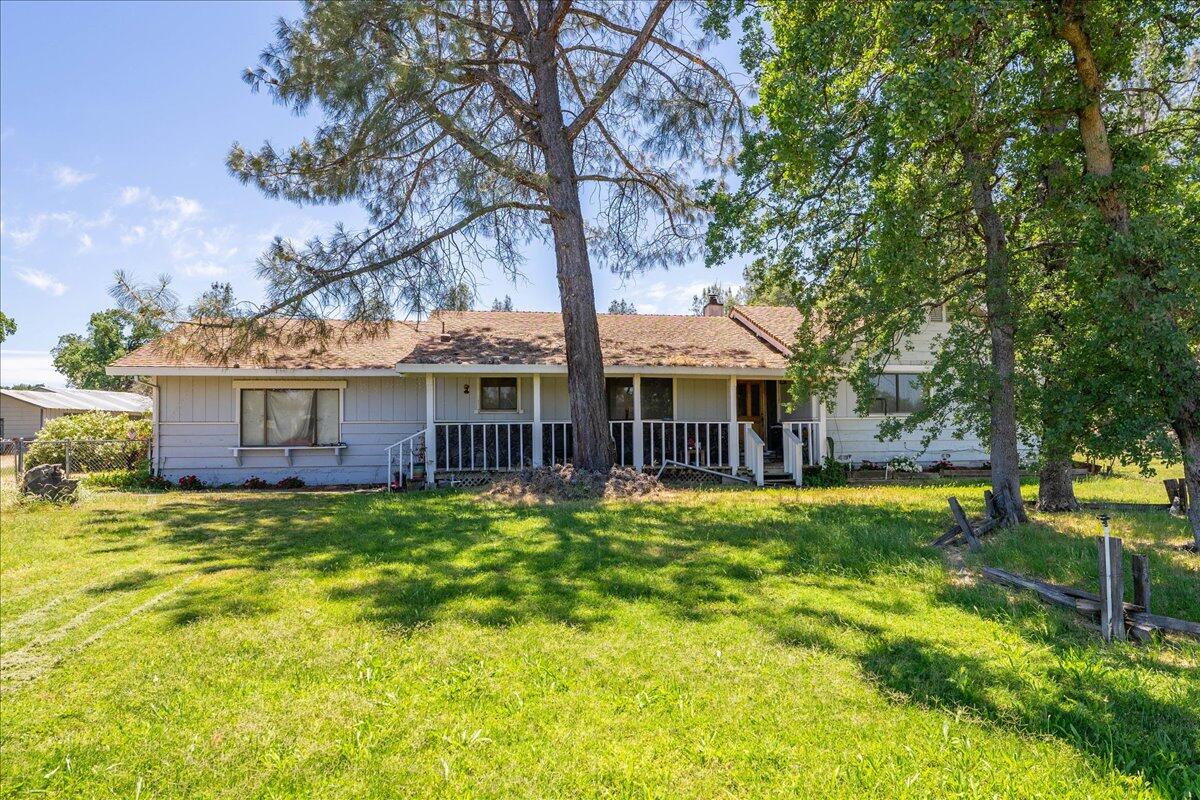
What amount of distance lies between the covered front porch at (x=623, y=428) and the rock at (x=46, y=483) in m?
5.02

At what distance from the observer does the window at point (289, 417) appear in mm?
13211

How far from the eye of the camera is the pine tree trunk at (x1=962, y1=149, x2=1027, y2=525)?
718 cm

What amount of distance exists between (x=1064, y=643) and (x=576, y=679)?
3134 millimetres

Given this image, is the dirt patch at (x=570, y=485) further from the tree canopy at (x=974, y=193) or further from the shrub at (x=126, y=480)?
the shrub at (x=126, y=480)

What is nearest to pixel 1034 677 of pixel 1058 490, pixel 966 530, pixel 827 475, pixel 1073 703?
pixel 1073 703

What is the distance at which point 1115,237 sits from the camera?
4.64 meters

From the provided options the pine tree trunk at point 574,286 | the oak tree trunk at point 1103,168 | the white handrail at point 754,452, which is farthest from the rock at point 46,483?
the oak tree trunk at point 1103,168

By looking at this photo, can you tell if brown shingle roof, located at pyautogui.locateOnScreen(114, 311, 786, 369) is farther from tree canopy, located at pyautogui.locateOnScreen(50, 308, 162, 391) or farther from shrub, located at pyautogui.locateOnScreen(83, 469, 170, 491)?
tree canopy, located at pyautogui.locateOnScreen(50, 308, 162, 391)

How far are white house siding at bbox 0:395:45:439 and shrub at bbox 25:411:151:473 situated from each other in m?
21.4

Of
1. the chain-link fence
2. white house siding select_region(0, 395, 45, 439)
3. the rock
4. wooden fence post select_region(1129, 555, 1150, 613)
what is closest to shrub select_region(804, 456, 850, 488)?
wooden fence post select_region(1129, 555, 1150, 613)

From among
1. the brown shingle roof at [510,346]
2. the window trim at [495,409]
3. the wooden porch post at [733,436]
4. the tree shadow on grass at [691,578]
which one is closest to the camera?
the tree shadow on grass at [691,578]

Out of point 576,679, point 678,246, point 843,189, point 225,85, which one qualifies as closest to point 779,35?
point 843,189

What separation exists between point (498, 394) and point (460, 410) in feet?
3.01

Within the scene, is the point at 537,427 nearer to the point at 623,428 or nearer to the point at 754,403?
the point at 623,428
